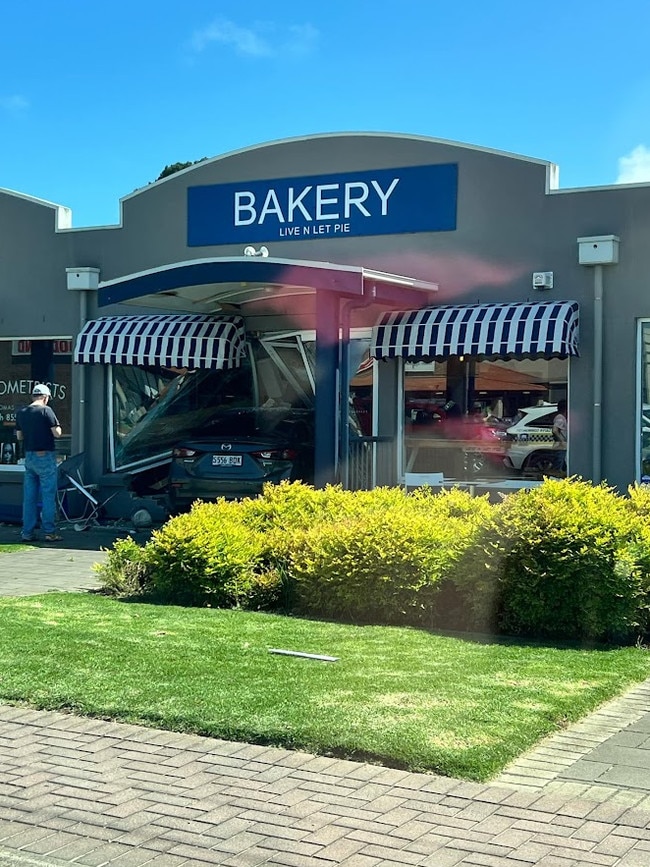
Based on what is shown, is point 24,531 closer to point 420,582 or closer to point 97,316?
point 97,316

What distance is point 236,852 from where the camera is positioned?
431cm

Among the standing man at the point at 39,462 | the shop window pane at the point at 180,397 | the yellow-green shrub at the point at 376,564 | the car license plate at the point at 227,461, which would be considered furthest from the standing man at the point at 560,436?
the standing man at the point at 39,462

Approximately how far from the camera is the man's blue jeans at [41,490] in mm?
14195

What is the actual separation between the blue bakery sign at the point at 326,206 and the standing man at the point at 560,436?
294cm

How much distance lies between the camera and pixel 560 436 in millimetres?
13867

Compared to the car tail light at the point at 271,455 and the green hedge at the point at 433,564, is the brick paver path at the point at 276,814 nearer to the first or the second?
the green hedge at the point at 433,564

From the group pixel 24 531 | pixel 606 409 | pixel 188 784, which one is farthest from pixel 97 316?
pixel 188 784

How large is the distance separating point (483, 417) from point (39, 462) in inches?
237

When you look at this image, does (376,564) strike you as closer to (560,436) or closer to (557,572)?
(557,572)

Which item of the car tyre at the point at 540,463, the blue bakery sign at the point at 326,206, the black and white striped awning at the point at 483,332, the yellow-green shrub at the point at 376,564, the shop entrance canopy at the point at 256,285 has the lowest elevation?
the yellow-green shrub at the point at 376,564

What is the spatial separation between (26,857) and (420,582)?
4592mm

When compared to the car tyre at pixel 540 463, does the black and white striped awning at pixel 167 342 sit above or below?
above

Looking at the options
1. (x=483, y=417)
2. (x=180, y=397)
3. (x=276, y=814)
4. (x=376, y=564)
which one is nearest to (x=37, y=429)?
(x=180, y=397)

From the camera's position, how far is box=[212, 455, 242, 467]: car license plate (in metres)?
13.9
